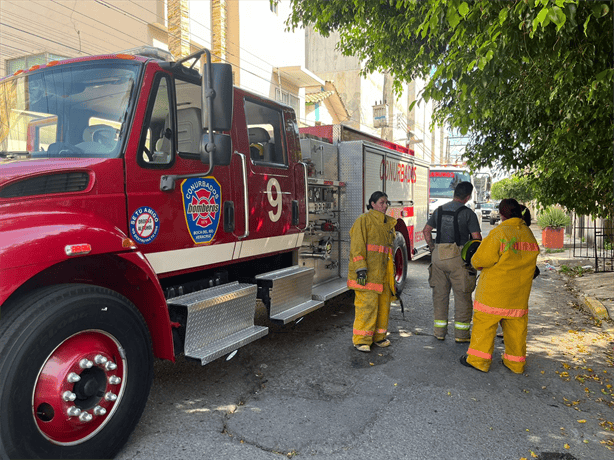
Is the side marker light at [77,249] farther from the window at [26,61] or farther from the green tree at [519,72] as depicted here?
the window at [26,61]

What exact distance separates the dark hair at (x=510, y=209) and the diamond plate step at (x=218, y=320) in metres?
2.54

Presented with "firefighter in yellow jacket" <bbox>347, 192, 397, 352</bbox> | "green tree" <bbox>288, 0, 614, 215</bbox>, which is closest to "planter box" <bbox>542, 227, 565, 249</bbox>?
"green tree" <bbox>288, 0, 614, 215</bbox>

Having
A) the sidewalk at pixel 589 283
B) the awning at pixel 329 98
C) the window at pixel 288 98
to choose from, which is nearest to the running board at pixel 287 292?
the sidewalk at pixel 589 283

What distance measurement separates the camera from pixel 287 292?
466cm

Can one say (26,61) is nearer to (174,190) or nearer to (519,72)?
(174,190)

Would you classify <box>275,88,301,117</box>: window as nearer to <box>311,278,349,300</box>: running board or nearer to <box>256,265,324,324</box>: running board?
<box>311,278,349,300</box>: running board

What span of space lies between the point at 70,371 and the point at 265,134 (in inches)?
109

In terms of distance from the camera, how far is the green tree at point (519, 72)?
315cm

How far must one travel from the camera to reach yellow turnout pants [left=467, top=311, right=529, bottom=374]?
14.6 feet

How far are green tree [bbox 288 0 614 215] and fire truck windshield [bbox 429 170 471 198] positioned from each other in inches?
194

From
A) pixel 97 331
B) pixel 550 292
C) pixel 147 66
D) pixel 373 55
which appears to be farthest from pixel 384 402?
pixel 373 55

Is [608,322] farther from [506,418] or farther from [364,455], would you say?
[364,455]

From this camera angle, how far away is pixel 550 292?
8602 millimetres

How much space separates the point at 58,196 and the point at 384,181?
520 centimetres
